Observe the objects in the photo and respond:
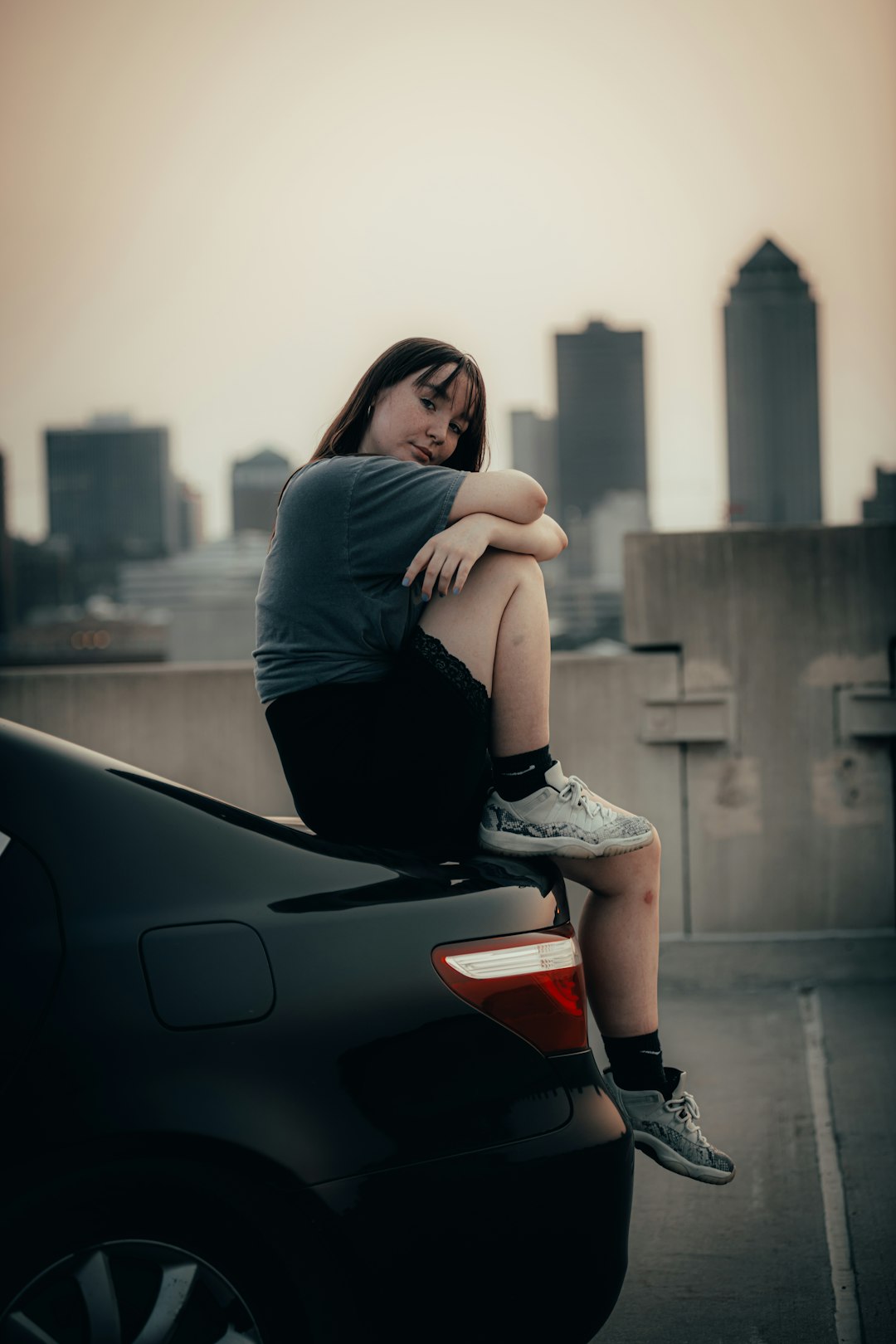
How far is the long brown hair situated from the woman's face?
1 centimetres

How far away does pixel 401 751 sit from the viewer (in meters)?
2.26

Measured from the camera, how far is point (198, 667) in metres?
5.50

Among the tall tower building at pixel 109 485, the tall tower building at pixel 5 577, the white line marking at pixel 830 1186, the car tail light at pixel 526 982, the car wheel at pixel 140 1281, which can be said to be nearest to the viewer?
the car wheel at pixel 140 1281

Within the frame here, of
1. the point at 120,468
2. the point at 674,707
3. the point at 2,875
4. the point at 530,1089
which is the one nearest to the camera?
the point at 2,875

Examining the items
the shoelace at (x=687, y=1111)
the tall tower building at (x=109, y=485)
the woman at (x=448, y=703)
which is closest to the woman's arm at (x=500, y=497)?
the woman at (x=448, y=703)

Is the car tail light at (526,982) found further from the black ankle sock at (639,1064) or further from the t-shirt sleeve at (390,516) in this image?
the t-shirt sleeve at (390,516)

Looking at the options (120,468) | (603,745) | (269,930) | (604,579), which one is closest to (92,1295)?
(269,930)

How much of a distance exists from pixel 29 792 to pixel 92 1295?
0.67m

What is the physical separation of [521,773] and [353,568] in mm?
513

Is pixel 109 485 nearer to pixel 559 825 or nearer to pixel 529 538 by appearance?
pixel 529 538

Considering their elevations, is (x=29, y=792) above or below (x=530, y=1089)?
above

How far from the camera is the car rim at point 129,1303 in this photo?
1.56 meters

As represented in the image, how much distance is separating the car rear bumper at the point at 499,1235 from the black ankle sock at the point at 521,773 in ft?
2.00

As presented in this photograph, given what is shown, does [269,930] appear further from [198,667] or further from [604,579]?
[604,579]
